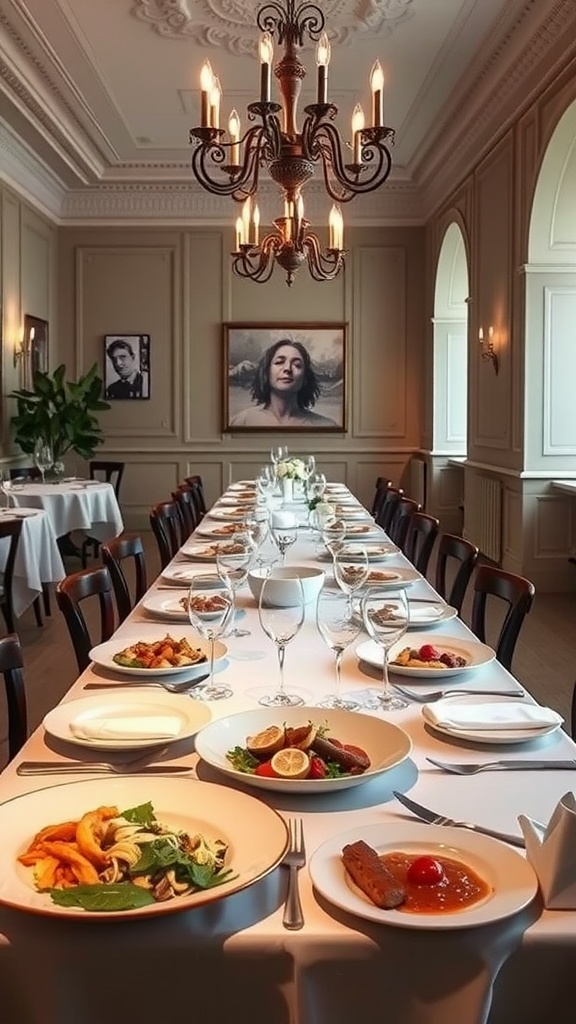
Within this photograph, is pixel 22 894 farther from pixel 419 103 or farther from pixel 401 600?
pixel 419 103

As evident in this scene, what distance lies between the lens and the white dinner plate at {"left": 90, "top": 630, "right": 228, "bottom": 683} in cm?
192

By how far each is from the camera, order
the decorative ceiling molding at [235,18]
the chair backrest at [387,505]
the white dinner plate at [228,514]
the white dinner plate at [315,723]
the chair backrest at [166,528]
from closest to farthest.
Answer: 1. the white dinner plate at [315,723]
2. the chair backrest at [166,528]
3. the white dinner plate at [228,514]
4. the chair backrest at [387,505]
5. the decorative ceiling molding at [235,18]

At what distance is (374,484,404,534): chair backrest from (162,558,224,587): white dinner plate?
8.22 ft

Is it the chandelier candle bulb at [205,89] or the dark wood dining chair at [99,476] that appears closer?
the chandelier candle bulb at [205,89]

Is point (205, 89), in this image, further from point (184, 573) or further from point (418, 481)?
point (418, 481)

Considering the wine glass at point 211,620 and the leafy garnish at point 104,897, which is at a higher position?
the wine glass at point 211,620

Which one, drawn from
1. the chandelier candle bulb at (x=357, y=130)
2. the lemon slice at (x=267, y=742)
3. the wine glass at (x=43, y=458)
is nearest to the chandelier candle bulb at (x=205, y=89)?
the chandelier candle bulb at (x=357, y=130)

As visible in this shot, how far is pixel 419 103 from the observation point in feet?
26.1

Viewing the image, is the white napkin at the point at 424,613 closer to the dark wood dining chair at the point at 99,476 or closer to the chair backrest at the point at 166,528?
the chair backrest at the point at 166,528

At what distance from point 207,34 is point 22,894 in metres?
6.90

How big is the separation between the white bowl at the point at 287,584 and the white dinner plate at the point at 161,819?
0.73 metres

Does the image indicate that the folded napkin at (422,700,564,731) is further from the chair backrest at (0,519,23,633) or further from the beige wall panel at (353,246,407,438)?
the beige wall panel at (353,246,407,438)

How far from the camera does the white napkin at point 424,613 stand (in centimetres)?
241

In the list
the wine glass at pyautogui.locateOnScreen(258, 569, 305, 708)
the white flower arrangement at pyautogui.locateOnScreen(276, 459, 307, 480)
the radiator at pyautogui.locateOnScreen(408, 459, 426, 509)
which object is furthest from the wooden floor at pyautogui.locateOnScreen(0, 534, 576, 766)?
the radiator at pyautogui.locateOnScreen(408, 459, 426, 509)
